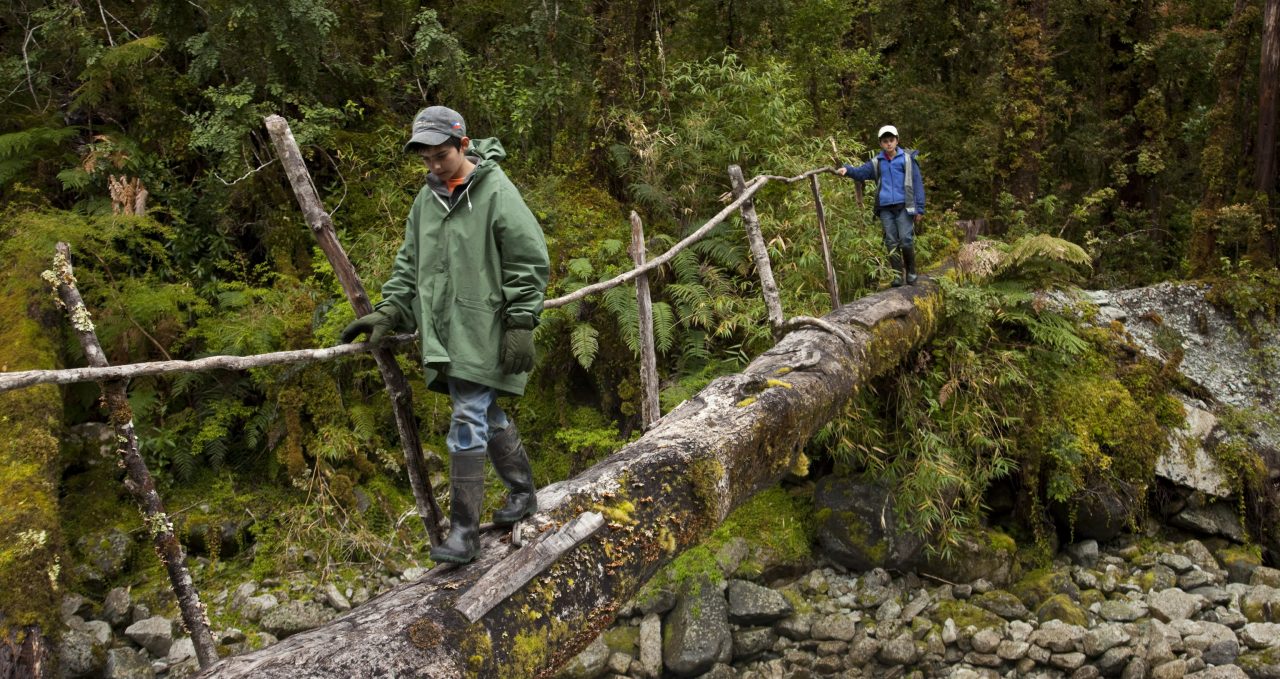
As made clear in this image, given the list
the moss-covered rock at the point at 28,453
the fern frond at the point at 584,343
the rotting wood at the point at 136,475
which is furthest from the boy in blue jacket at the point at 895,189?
the moss-covered rock at the point at 28,453

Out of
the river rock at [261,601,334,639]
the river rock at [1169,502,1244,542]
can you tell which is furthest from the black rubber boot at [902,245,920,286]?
the river rock at [261,601,334,639]

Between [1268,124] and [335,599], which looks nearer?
[335,599]

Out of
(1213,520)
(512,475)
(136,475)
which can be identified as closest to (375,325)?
(512,475)

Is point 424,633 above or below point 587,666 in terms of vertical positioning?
above

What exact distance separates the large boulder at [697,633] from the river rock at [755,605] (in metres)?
0.10

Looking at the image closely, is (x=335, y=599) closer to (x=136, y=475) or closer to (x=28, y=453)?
(x=28, y=453)

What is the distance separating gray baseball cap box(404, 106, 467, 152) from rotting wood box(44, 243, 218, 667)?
4.22 ft

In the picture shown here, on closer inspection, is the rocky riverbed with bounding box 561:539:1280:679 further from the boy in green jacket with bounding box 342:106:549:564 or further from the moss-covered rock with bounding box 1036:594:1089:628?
the boy in green jacket with bounding box 342:106:549:564

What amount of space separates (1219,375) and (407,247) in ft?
29.5

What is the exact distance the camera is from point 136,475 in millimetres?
3072

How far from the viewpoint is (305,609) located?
667 cm

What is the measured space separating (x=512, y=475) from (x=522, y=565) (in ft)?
1.67

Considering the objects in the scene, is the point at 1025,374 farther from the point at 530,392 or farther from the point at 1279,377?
the point at 530,392

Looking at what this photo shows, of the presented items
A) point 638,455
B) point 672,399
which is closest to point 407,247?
point 638,455
